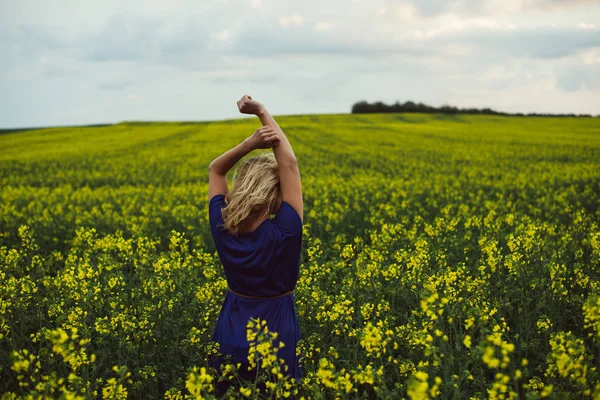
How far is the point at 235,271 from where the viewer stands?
11.1 feet

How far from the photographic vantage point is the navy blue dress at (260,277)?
3219 mm

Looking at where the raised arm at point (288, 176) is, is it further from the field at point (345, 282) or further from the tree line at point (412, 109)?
the tree line at point (412, 109)

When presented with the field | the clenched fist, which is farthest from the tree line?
the clenched fist

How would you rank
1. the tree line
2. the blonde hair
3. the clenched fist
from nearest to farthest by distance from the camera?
the blonde hair, the clenched fist, the tree line

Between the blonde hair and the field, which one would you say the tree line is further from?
the blonde hair

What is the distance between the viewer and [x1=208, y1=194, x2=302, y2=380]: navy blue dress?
3.22 meters

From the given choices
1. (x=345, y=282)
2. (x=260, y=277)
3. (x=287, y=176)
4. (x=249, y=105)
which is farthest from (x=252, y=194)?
(x=345, y=282)

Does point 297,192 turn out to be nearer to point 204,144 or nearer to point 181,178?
point 181,178

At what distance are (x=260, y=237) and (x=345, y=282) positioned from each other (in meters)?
2.58

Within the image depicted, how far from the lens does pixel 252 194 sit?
3146 millimetres

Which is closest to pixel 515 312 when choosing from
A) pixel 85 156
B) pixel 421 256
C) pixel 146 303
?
pixel 421 256

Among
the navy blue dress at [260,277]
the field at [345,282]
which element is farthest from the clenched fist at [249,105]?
the field at [345,282]

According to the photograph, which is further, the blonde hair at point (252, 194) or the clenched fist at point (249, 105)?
the clenched fist at point (249, 105)

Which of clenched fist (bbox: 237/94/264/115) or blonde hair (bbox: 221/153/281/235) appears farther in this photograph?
clenched fist (bbox: 237/94/264/115)
